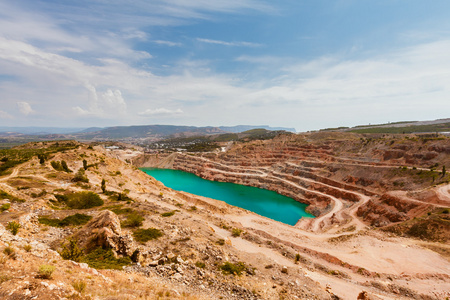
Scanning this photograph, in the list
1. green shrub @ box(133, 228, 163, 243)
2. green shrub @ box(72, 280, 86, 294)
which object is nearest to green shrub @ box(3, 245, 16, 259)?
green shrub @ box(72, 280, 86, 294)

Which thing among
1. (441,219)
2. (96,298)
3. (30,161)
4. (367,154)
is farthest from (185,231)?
(367,154)

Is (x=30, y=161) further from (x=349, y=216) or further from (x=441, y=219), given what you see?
(x=441, y=219)

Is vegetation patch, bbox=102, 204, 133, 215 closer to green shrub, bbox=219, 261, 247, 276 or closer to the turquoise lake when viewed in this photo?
green shrub, bbox=219, 261, 247, 276

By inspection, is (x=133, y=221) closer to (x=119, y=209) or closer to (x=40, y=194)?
(x=119, y=209)

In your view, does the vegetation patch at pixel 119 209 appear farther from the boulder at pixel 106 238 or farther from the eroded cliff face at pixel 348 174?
the eroded cliff face at pixel 348 174

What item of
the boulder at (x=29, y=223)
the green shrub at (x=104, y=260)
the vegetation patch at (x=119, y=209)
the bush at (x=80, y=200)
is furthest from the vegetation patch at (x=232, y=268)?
the bush at (x=80, y=200)
